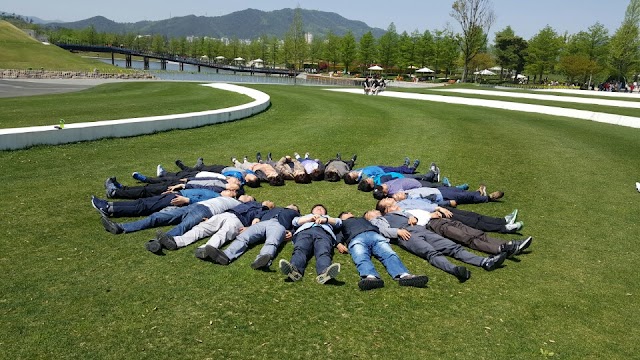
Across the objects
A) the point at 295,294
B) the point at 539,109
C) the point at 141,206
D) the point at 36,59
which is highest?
the point at 36,59

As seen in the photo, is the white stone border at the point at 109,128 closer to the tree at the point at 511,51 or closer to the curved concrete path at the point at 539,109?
the curved concrete path at the point at 539,109

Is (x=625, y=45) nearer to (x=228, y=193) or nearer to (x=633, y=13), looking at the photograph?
(x=633, y=13)

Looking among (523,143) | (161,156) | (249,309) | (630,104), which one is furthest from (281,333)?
(630,104)

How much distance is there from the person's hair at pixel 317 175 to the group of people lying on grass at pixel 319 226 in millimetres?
1595

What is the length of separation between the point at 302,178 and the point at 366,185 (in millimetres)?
1561

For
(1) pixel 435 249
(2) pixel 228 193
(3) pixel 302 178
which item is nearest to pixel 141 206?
(2) pixel 228 193

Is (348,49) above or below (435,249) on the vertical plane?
above

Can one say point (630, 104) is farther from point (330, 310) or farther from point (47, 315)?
point (47, 315)

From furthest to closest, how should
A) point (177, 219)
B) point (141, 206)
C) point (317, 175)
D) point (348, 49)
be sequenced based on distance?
point (348, 49), point (317, 175), point (141, 206), point (177, 219)

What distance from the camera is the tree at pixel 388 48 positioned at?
92938 mm

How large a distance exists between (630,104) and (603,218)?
79.2 feet

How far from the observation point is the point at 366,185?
9477 mm

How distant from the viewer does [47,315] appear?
4.35 m

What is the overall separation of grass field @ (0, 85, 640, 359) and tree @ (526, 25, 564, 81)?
68.6 metres
